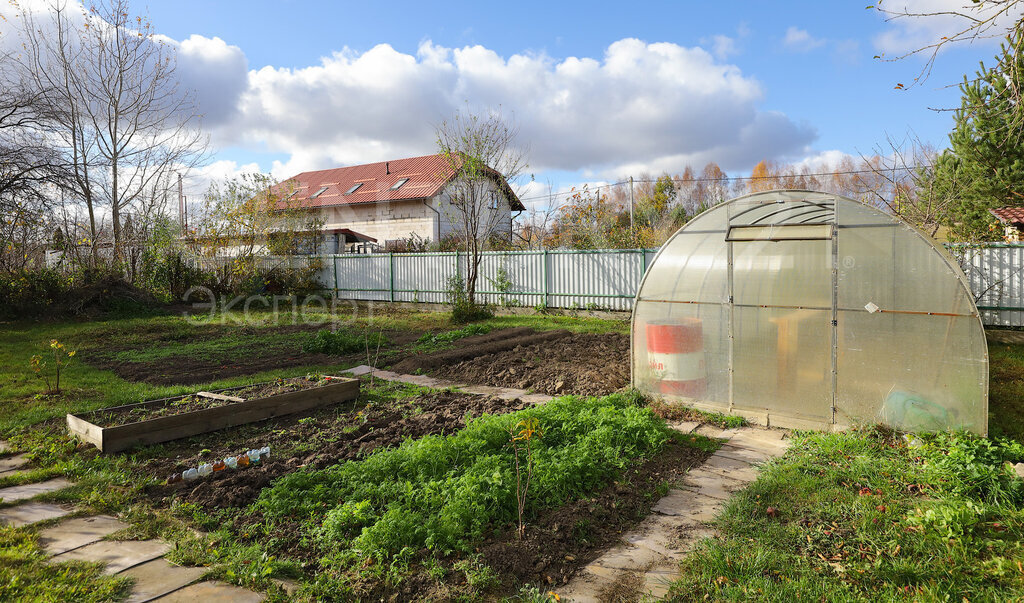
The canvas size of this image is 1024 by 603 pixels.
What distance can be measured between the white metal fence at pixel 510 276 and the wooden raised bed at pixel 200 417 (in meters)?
9.25

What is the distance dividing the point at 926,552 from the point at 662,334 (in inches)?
135

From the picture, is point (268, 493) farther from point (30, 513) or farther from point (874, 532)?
point (874, 532)

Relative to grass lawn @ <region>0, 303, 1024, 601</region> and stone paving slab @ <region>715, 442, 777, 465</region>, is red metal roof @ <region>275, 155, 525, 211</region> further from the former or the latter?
grass lawn @ <region>0, 303, 1024, 601</region>

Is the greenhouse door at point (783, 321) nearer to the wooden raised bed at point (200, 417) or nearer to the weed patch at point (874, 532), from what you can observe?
the weed patch at point (874, 532)

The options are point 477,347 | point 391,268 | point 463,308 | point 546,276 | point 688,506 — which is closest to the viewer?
point 688,506

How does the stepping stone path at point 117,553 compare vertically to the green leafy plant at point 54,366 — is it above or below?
below

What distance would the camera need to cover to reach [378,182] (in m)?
29.7

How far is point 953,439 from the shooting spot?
4504 millimetres

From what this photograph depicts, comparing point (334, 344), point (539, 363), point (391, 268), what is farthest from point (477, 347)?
point (391, 268)

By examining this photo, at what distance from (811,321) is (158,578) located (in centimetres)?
569

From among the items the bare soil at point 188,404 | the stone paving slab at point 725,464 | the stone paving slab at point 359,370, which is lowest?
the stone paving slab at point 725,464

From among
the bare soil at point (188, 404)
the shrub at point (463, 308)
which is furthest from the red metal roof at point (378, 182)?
the bare soil at point (188, 404)

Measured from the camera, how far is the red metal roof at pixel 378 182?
2731 cm

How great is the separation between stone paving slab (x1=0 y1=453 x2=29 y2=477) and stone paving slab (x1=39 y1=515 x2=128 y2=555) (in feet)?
4.71
